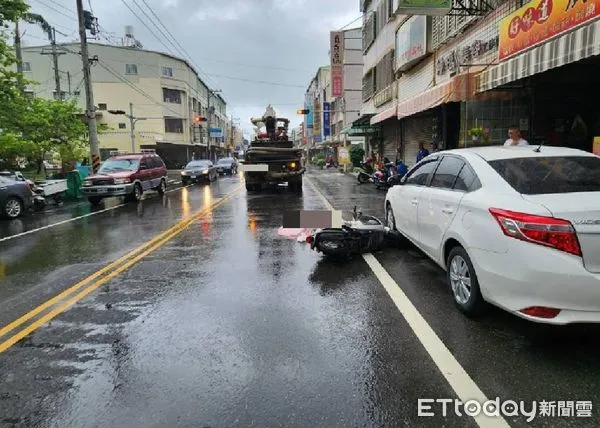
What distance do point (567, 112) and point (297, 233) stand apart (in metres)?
9.90

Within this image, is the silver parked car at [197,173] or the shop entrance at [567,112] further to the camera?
the silver parked car at [197,173]

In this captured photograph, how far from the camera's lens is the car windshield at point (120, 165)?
1816cm

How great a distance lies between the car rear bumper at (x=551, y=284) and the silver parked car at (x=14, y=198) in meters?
14.5

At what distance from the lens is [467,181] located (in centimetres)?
495

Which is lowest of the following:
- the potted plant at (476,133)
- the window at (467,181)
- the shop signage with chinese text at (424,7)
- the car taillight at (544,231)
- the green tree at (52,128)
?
the car taillight at (544,231)

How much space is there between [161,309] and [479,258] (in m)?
3.38

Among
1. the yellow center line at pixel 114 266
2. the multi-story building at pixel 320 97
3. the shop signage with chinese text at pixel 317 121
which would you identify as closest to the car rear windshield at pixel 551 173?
the yellow center line at pixel 114 266

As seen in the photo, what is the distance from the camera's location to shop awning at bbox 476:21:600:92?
299 inches

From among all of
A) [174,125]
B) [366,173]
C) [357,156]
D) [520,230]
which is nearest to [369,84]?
[357,156]

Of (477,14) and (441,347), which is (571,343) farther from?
(477,14)

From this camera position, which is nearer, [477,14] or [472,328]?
[472,328]

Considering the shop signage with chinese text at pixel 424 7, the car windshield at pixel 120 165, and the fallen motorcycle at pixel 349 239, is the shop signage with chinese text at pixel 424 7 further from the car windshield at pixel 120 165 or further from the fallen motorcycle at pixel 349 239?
the car windshield at pixel 120 165

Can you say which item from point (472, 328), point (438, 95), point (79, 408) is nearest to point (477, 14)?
point (438, 95)

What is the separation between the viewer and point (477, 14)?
14.3m
